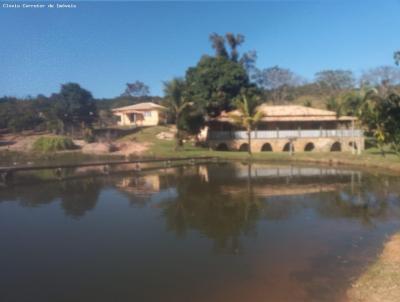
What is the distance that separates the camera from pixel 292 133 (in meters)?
37.1

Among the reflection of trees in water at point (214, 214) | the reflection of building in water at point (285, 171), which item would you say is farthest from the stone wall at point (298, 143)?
the reflection of trees in water at point (214, 214)

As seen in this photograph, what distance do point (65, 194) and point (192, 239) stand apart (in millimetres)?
10333

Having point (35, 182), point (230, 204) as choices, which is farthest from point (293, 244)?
point (35, 182)

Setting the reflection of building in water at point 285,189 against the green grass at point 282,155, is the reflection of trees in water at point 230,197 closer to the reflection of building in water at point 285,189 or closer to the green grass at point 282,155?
the reflection of building in water at point 285,189

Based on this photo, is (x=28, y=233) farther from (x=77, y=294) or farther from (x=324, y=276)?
(x=324, y=276)

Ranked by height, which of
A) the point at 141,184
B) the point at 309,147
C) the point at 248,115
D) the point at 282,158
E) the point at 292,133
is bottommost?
A: the point at 141,184

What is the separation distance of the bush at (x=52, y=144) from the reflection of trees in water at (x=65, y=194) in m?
18.7

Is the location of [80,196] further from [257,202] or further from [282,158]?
[282,158]

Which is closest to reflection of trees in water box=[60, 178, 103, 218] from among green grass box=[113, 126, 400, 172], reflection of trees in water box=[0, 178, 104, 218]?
reflection of trees in water box=[0, 178, 104, 218]

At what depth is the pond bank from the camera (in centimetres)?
A: 675

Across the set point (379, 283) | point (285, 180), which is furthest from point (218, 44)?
point (379, 283)

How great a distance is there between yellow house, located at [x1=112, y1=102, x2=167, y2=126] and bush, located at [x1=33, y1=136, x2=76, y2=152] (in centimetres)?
1447

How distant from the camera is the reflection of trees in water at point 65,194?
638 inches

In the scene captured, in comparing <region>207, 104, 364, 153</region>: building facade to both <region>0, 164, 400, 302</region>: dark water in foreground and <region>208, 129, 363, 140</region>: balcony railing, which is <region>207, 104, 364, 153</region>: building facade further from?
<region>0, 164, 400, 302</region>: dark water in foreground
